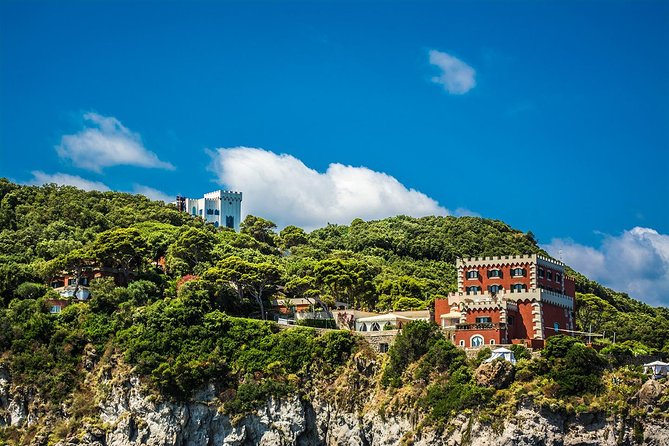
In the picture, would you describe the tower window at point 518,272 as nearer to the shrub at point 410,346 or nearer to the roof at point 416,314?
the roof at point 416,314

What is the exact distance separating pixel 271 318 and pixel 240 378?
10.4 meters

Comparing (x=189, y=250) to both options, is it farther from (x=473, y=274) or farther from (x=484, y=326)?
(x=484, y=326)

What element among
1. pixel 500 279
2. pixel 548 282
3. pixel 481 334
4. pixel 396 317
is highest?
pixel 500 279

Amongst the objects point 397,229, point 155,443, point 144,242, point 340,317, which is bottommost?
point 155,443

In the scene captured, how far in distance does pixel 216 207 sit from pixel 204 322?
276 ft

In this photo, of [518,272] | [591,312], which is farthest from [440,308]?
[591,312]

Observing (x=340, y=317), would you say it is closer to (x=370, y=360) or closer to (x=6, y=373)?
(x=370, y=360)

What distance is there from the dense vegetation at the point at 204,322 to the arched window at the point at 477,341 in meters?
2.02

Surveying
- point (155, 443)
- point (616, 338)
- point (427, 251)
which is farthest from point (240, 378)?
point (427, 251)

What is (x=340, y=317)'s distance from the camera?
8475 cm

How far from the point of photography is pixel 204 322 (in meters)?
79.9

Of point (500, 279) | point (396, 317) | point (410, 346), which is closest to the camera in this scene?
point (410, 346)

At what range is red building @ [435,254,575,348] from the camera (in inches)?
2982

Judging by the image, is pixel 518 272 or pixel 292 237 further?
pixel 292 237
